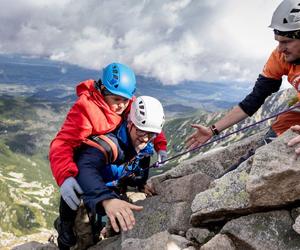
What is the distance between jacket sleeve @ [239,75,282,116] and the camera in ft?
42.0

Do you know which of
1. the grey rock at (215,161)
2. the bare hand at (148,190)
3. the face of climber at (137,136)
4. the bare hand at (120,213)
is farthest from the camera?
the grey rock at (215,161)

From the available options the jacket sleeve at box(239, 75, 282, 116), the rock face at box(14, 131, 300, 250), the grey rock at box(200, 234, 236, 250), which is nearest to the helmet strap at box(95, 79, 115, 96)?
the rock face at box(14, 131, 300, 250)

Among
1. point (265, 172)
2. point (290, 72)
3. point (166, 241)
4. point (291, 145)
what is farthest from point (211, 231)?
point (290, 72)

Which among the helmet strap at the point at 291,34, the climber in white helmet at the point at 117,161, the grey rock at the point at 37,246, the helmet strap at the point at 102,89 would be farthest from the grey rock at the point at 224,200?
the grey rock at the point at 37,246

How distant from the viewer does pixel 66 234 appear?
14.3m

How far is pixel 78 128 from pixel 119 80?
2.65 meters

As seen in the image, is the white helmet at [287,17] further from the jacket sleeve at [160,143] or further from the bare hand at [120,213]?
the jacket sleeve at [160,143]

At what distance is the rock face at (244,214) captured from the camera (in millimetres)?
9172

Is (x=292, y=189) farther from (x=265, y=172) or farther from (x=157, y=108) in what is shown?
(x=157, y=108)

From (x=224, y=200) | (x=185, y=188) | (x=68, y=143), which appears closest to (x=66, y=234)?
(x=68, y=143)

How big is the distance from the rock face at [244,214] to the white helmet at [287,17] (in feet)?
9.97

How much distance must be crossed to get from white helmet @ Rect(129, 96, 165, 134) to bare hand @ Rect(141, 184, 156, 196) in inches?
155

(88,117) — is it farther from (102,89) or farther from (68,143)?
(102,89)

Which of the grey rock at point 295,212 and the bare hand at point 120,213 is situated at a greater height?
the bare hand at point 120,213
